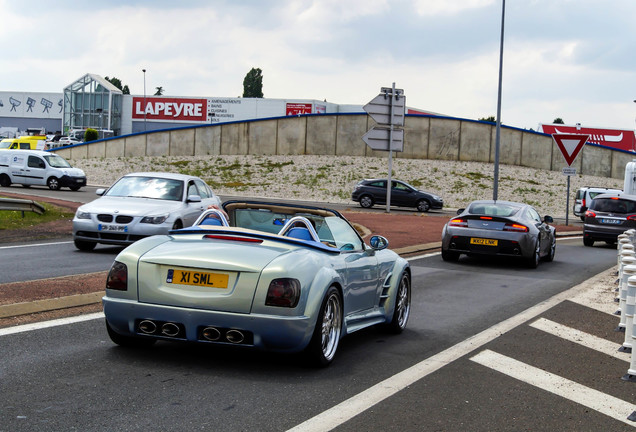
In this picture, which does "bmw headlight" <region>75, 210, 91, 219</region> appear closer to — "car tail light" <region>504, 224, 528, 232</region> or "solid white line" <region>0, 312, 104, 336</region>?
"solid white line" <region>0, 312, 104, 336</region>

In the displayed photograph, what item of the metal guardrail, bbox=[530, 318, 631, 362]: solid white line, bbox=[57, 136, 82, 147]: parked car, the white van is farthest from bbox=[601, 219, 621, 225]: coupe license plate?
bbox=[57, 136, 82, 147]: parked car

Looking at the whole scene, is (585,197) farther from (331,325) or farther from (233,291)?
(233,291)

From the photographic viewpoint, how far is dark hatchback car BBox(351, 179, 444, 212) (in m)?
40.8

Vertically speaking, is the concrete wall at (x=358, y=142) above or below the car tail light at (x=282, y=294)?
above

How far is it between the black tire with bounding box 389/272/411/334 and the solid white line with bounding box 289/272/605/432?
2.24ft

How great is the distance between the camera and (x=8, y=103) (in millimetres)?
105812

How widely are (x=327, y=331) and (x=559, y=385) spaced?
5.86ft

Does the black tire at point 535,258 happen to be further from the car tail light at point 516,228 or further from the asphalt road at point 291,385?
the asphalt road at point 291,385

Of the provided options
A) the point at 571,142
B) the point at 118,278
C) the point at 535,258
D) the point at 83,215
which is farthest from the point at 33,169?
the point at 118,278

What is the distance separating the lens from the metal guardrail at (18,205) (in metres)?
21.6

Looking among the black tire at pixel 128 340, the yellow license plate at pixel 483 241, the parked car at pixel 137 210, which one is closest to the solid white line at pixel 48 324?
the black tire at pixel 128 340

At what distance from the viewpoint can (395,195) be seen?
41.4 m

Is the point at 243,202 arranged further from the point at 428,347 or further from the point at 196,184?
the point at 196,184

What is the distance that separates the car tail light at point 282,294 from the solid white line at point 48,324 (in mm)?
2649
